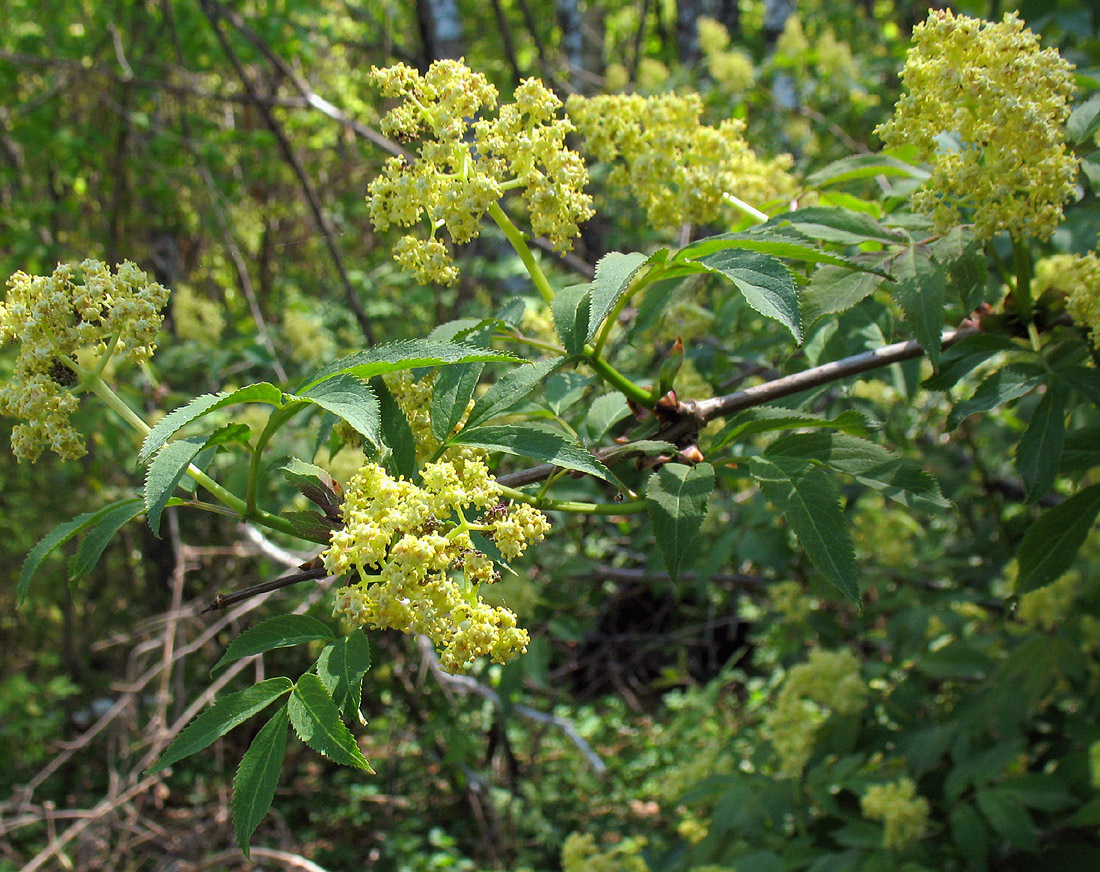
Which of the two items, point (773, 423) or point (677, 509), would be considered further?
point (773, 423)

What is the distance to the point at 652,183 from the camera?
179cm

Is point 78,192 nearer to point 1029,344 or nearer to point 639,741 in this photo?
point 639,741

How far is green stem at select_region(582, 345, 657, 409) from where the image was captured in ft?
4.66

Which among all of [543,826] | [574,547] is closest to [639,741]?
[543,826]

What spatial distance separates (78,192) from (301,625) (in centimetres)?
863

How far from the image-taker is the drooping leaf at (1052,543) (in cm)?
152

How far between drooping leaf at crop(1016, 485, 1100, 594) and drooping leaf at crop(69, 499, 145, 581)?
1.44 meters

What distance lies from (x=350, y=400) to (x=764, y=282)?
578 mm

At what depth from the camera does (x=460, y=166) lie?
1.36 m

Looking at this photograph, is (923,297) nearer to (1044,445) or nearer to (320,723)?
(1044,445)

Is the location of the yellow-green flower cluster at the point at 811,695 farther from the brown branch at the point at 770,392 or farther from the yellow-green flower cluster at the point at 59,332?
the yellow-green flower cluster at the point at 59,332

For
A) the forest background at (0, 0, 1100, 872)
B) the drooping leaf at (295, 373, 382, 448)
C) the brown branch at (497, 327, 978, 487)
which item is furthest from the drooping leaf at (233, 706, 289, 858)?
the brown branch at (497, 327, 978, 487)

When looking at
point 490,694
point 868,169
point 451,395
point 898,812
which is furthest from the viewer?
point 490,694

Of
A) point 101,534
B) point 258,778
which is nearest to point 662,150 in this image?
point 101,534
